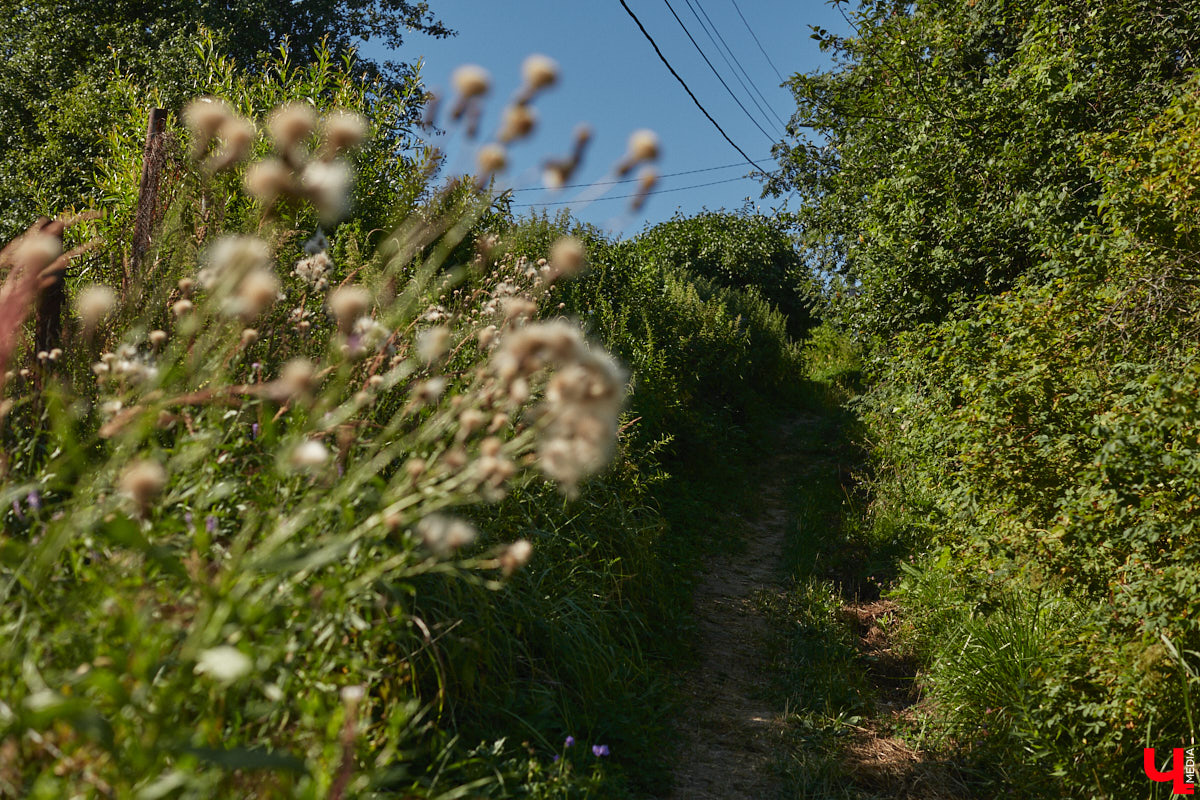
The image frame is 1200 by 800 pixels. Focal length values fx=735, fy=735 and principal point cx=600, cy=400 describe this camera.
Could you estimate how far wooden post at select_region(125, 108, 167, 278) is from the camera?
3307 mm

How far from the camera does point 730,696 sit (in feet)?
12.0

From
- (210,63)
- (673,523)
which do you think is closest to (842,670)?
(673,523)

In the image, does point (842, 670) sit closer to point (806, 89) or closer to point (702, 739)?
point (702, 739)

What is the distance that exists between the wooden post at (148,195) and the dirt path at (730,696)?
3231 mm

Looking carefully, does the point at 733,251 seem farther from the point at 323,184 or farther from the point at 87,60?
the point at 323,184

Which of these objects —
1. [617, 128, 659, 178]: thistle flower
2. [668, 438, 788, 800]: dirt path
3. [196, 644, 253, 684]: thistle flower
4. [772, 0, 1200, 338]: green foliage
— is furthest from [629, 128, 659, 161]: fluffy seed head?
[772, 0, 1200, 338]: green foliage

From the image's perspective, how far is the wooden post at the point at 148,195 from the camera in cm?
331

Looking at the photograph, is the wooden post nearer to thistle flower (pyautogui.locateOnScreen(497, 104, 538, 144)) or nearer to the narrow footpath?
thistle flower (pyautogui.locateOnScreen(497, 104, 538, 144))

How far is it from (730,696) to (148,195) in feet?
11.9

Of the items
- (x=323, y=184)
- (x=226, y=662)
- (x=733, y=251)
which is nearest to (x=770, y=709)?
(x=226, y=662)

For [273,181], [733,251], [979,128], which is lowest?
[273,181]

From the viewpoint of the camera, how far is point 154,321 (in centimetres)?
309

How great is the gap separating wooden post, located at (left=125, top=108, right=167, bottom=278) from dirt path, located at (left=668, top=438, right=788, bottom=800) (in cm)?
323

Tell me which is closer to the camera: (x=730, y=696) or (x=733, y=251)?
(x=730, y=696)
